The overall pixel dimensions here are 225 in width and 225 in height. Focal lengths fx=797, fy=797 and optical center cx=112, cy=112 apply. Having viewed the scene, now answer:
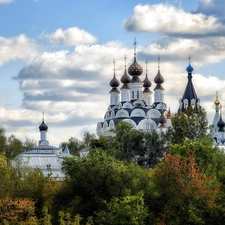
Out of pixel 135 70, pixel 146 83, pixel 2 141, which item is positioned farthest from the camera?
pixel 146 83

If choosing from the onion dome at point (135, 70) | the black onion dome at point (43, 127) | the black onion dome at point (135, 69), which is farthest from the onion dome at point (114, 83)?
the black onion dome at point (43, 127)

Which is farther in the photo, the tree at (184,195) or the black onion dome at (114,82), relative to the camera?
the black onion dome at (114,82)

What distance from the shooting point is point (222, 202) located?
2984 centimetres

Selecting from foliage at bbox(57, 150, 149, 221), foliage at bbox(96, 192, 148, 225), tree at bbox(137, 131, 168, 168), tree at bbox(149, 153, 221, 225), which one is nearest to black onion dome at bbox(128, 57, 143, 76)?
tree at bbox(137, 131, 168, 168)

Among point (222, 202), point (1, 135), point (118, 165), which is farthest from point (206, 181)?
point (1, 135)

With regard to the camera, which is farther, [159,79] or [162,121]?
[159,79]

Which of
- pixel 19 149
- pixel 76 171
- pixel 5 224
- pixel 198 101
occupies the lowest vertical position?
pixel 5 224

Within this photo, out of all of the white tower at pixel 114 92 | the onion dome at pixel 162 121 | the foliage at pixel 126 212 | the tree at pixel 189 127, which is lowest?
the foliage at pixel 126 212

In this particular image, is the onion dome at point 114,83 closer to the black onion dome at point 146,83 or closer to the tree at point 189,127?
the black onion dome at point 146,83

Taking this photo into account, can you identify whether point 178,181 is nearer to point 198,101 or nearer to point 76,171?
point 76,171

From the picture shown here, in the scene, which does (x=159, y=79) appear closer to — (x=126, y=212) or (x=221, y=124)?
(x=221, y=124)

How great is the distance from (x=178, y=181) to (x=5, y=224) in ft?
21.6

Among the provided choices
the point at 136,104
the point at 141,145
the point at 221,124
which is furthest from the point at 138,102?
the point at 141,145

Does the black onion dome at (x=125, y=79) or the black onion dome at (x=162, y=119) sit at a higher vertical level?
the black onion dome at (x=125, y=79)
